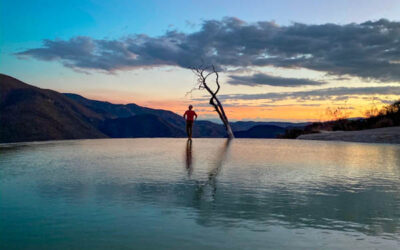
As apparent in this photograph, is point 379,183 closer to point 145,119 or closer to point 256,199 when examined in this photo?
point 256,199

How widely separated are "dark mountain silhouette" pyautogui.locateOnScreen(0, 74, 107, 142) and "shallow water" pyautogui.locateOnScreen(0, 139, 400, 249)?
3234 inches

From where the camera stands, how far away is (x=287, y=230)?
3754mm

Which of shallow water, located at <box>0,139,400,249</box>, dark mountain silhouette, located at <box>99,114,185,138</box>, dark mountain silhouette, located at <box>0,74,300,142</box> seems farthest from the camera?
dark mountain silhouette, located at <box>99,114,185,138</box>

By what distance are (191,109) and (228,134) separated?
11278 mm

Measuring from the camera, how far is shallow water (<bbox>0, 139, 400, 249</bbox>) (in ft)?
11.3

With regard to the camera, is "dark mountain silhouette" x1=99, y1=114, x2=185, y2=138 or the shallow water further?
"dark mountain silhouette" x1=99, y1=114, x2=185, y2=138

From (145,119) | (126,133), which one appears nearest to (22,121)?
(126,133)

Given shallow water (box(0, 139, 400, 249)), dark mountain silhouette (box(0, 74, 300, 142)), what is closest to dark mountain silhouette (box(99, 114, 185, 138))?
dark mountain silhouette (box(0, 74, 300, 142))

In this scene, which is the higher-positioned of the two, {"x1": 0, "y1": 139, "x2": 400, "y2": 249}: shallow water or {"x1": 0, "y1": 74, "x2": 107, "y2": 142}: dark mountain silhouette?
{"x1": 0, "y1": 74, "x2": 107, "y2": 142}: dark mountain silhouette

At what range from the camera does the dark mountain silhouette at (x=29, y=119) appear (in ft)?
283

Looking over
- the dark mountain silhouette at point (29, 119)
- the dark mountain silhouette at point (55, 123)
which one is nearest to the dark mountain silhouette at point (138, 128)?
the dark mountain silhouette at point (55, 123)

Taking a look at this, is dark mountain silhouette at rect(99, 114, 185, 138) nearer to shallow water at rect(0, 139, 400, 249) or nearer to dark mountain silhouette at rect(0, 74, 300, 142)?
dark mountain silhouette at rect(0, 74, 300, 142)

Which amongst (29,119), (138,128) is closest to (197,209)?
(29,119)

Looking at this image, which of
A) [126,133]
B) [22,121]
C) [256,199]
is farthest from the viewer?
[126,133]
